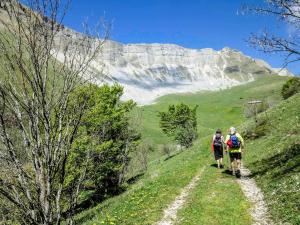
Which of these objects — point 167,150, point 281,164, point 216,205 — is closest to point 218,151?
point 281,164

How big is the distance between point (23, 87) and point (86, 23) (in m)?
2.20

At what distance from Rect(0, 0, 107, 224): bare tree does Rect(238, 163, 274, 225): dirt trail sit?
33.9 ft

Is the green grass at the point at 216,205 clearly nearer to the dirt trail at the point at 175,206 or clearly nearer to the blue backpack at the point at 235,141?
the dirt trail at the point at 175,206

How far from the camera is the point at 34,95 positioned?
8461mm

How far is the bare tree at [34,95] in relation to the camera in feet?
26.9

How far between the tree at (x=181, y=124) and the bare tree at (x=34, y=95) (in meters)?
72.0

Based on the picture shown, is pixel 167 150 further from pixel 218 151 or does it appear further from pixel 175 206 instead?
pixel 175 206

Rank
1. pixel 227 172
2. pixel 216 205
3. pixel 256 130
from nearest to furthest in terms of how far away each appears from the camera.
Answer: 1. pixel 216 205
2. pixel 227 172
3. pixel 256 130

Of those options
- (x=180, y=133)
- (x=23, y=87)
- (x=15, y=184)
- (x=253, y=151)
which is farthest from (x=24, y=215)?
(x=180, y=133)

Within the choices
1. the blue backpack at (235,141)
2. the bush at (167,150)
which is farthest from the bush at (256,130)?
the bush at (167,150)

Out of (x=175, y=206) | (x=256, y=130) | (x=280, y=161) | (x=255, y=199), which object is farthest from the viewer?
(x=256, y=130)

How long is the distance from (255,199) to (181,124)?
6876 centimetres

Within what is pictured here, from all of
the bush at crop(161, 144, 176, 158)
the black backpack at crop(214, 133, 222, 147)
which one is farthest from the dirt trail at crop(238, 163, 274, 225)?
the bush at crop(161, 144, 176, 158)

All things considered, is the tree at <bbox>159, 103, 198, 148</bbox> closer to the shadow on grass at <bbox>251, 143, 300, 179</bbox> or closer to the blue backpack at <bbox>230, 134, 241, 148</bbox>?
the shadow on grass at <bbox>251, 143, 300, 179</bbox>
